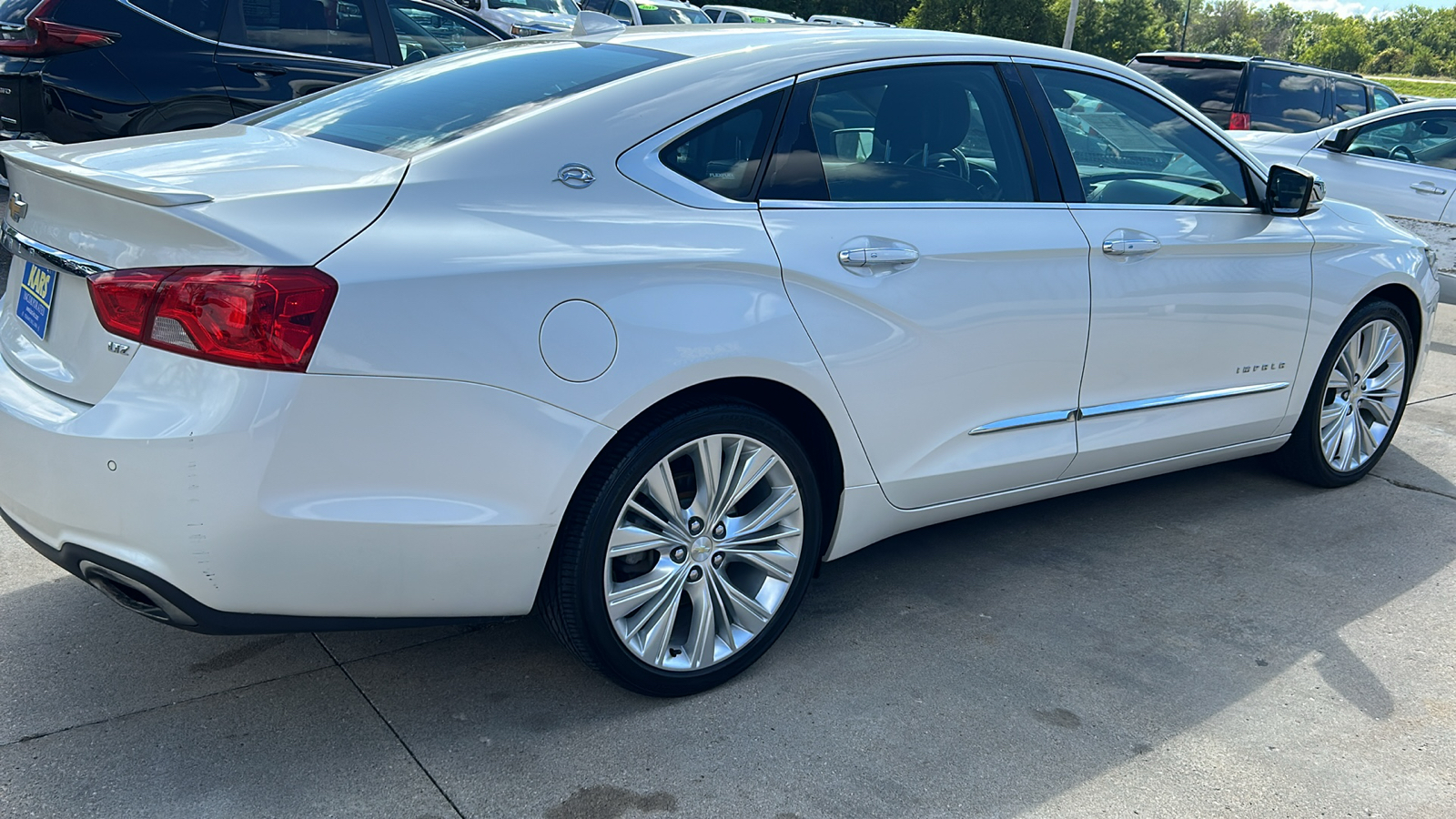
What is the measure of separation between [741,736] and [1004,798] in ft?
2.00

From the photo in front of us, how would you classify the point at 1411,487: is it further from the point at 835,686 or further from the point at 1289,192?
the point at 835,686

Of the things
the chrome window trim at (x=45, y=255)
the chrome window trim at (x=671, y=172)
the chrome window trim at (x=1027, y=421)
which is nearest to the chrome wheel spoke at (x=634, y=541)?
the chrome window trim at (x=671, y=172)

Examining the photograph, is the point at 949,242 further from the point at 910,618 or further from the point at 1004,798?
the point at 1004,798

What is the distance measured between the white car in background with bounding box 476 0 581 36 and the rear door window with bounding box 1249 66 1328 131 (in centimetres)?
804

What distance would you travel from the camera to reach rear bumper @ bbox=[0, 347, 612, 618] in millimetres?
2242

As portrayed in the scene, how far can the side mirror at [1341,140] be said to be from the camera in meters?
7.95

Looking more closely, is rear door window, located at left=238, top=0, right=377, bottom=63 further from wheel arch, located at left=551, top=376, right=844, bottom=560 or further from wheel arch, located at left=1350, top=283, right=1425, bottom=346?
wheel arch, located at left=1350, top=283, right=1425, bottom=346

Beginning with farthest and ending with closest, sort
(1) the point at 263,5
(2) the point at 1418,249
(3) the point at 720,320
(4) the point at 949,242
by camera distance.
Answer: (1) the point at 263,5
(2) the point at 1418,249
(4) the point at 949,242
(3) the point at 720,320

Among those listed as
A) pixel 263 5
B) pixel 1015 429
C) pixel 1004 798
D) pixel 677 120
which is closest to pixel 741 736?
pixel 1004 798

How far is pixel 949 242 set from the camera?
3.20m

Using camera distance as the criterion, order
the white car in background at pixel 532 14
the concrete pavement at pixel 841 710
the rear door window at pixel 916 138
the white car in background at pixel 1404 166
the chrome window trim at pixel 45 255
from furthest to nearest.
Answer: the white car in background at pixel 532 14 → the white car in background at pixel 1404 166 → the rear door window at pixel 916 138 → the concrete pavement at pixel 841 710 → the chrome window trim at pixel 45 255

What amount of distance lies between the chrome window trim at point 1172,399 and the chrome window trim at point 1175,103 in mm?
715

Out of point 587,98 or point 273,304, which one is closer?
point 273,304

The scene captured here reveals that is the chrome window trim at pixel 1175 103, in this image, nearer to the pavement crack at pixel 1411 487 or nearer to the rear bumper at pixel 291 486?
the pavement crack at pixel 1411 487
